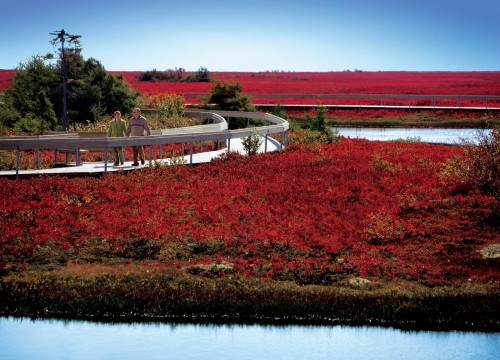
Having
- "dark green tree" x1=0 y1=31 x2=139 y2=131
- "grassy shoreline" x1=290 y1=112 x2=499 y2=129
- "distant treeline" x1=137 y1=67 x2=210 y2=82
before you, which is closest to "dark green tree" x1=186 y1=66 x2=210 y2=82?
"distant treeline" x1=137 y1=67 x2=210 y2=82

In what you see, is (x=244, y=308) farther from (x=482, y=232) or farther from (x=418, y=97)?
(x=418, y=97)

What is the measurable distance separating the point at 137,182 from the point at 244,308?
8.82m

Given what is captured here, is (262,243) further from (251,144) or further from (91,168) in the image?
(251,144)

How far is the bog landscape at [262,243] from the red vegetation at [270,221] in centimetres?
5

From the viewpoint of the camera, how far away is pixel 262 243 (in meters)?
20.1

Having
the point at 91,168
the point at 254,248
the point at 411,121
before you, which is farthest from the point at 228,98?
the point at 254,248

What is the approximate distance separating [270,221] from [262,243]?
1.68 meters

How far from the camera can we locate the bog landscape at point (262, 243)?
1686 centimetres

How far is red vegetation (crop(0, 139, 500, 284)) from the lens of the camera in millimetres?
18953

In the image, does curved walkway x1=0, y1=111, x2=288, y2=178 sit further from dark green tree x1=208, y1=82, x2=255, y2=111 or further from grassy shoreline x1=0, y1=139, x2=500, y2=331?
dark green tree x1=208, y1=82, x2=255, y2=111

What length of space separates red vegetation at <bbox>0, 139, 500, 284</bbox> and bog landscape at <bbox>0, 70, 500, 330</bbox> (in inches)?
2.1

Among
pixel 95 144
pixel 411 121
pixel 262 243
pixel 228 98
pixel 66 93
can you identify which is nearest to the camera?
pixel 262 243

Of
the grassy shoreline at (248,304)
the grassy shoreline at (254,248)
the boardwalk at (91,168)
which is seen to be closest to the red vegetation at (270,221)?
the grassy shoreline at (254,248)

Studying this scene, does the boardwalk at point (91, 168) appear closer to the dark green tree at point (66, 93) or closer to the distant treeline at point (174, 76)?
the dark green tree at point (66, 93)
